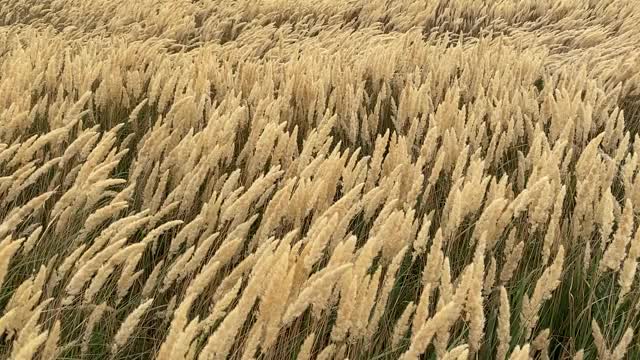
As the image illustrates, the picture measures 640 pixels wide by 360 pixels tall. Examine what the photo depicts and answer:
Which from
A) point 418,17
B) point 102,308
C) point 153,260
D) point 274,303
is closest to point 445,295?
point 274,303

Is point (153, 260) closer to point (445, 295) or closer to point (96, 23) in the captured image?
point (445, 295)

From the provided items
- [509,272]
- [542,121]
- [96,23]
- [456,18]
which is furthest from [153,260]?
[456,18]

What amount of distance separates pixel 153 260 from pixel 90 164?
14.4 inches

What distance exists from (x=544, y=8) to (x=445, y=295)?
906 cm

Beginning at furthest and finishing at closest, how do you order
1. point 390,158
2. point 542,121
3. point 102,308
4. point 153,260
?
1. point 542,121
2. point 390,158
3. point 153,260
4. point 102,308

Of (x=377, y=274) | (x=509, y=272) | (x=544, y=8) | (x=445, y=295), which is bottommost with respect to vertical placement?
(x=544, y=8)

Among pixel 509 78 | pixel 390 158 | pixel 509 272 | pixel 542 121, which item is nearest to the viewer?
pixel 509 272

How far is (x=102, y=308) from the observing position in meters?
1.27

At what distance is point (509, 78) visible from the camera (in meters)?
4.04

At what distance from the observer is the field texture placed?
1.21 meters

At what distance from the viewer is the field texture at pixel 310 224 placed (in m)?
1.21

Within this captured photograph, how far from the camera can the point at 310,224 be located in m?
2.06

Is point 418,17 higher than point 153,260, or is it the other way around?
point 153,260

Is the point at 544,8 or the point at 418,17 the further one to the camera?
the point at 544,8
